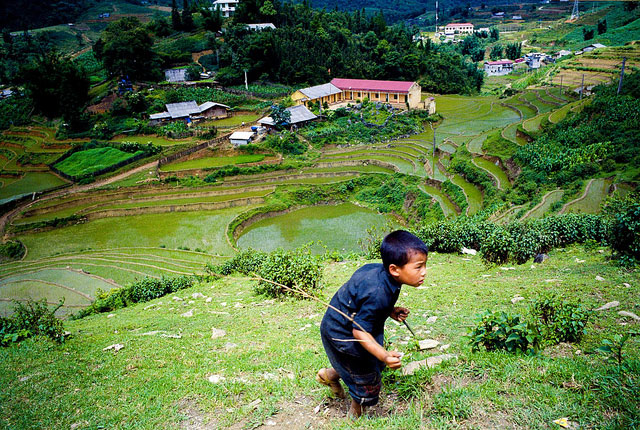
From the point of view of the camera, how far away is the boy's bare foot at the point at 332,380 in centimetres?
371

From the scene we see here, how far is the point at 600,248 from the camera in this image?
10609 millimetres

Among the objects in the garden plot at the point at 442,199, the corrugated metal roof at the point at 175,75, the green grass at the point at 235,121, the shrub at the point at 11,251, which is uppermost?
the corrugated metal roof at the point at 175,75

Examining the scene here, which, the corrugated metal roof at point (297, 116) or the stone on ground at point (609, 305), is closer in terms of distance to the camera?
the stone on ground at point (609, 305)

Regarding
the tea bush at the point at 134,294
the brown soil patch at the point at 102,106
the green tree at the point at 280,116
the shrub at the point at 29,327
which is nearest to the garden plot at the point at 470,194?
the tea bush at the point at 134,294

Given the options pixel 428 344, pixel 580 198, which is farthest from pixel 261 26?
pixel 428 344

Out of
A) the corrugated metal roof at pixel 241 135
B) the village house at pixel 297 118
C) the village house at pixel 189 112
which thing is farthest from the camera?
the village house at pixel 189 112

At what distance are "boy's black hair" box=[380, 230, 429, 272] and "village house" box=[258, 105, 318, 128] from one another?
119 ft

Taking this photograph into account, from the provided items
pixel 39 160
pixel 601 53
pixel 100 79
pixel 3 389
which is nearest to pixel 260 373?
pixel 3 389

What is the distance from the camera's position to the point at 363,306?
3.18 metres

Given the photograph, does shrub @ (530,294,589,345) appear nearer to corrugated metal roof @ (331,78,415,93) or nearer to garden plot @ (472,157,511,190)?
garden plot @ (472,157,511,190)

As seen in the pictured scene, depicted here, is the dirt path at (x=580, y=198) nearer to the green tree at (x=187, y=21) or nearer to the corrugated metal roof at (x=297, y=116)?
the corrugated metal roof at (x=297, y=116)

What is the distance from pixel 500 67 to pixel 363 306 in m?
79.9

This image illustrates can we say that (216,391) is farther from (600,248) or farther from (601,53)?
(601,53)

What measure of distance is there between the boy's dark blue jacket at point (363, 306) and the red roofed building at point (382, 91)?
44345 millimetres
